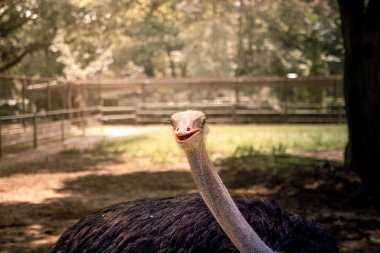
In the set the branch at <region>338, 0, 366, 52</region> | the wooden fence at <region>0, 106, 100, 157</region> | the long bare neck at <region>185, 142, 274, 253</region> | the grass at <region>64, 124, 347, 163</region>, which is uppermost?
the branch at <region>338, 0, 366, 52</region>

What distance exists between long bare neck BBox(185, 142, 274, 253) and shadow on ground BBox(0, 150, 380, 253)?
310cm

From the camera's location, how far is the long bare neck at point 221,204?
2398 mm

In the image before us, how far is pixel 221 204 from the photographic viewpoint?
2424mm

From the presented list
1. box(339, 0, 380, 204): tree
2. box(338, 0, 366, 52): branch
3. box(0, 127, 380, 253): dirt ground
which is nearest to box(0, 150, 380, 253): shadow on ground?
box(0, 127, 380, 253): dirt ground

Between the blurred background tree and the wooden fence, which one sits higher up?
the blurred background tree

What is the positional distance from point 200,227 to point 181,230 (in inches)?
4.2

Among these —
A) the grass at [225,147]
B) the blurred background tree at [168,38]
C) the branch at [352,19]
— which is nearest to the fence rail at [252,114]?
the blurred background tree at [168,38]

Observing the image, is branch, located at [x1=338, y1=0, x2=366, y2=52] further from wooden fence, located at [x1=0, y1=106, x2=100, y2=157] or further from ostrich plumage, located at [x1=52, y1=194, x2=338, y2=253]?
wooden fence, located at [x1=0, y1=106, x2=100, y2=157]

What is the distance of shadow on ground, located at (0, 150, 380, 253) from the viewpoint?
5742 mm

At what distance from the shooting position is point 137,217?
3.18 metres

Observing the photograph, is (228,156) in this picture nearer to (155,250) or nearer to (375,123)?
(375,123)

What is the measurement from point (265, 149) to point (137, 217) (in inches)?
413

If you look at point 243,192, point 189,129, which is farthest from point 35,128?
point 189,129

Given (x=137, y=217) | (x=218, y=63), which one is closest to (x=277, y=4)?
(x=218, y=63)
